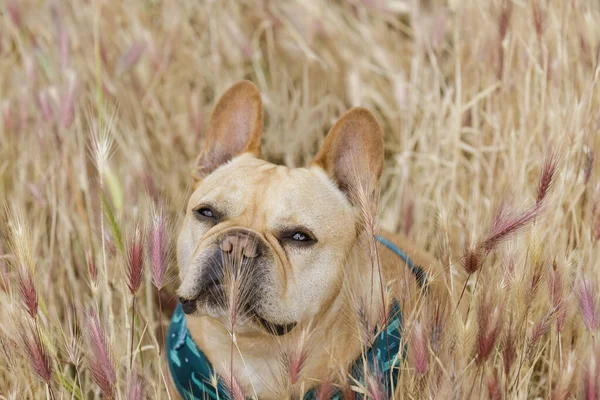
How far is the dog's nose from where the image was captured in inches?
85.4

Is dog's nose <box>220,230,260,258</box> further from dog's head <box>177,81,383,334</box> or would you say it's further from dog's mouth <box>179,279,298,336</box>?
dog's mouth <box>179,279,298,336</box>

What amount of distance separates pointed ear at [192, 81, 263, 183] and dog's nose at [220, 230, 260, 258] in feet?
2.13

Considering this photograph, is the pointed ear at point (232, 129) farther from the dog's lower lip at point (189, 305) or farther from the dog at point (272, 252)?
the dog's lower lip at point (189, 305)

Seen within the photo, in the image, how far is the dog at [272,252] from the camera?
89.6 inches

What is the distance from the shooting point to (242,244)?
2176 mm

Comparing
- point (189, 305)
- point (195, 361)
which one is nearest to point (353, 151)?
point (189, 305)

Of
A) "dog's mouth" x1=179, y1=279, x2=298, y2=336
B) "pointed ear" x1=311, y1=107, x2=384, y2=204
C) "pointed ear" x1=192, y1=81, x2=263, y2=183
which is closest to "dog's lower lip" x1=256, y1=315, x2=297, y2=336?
"dog's mouth" x1=179, y1=279, x2=298, y2=336

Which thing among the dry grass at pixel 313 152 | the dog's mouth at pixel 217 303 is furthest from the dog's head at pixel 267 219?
the dry grass at pixel 313 152

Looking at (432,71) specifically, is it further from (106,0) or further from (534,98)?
(106,0)

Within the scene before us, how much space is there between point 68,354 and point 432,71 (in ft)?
9.20

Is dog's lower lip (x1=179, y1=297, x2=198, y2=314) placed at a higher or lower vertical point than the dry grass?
lower

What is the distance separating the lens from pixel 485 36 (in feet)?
11.5

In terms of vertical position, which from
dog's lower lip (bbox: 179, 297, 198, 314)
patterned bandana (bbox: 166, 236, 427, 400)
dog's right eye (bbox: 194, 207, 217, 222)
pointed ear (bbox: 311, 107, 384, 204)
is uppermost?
pointed ear (bbox: 311, 107, 384, 204)

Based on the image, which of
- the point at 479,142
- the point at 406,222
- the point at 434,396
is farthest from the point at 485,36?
the point at 434,396
